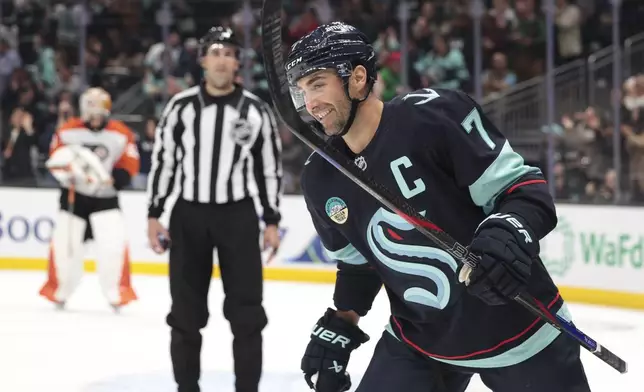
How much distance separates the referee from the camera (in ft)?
12.6

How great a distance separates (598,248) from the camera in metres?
6.62

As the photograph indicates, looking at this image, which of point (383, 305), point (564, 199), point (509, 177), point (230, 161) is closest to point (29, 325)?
point (383, 305)

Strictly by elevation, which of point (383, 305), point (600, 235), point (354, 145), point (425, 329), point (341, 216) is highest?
point (354, 145)

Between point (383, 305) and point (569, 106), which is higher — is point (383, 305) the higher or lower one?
the lower one

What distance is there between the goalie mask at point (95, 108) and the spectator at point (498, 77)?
3.34m

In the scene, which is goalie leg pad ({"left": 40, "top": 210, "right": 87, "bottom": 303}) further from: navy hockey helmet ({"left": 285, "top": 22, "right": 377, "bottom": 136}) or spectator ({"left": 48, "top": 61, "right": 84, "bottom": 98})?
navy hockey helmet ({"left": 285, "top": 22, "right": 377, "bottom": 136})

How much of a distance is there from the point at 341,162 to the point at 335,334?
442 millimetres

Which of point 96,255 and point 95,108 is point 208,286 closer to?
point 95,108

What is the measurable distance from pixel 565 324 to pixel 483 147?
37cm

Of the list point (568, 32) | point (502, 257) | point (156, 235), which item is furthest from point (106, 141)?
point (502, 257)

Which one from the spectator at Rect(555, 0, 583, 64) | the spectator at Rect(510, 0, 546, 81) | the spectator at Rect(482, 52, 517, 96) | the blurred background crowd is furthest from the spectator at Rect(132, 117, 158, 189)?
the spectator at Rect(555, 0, 583, 64)

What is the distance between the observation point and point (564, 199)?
6984 millimetres

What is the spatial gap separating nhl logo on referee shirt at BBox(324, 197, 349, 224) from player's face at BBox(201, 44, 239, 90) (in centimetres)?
184

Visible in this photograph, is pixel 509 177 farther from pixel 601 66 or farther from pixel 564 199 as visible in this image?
pixel 601 66
